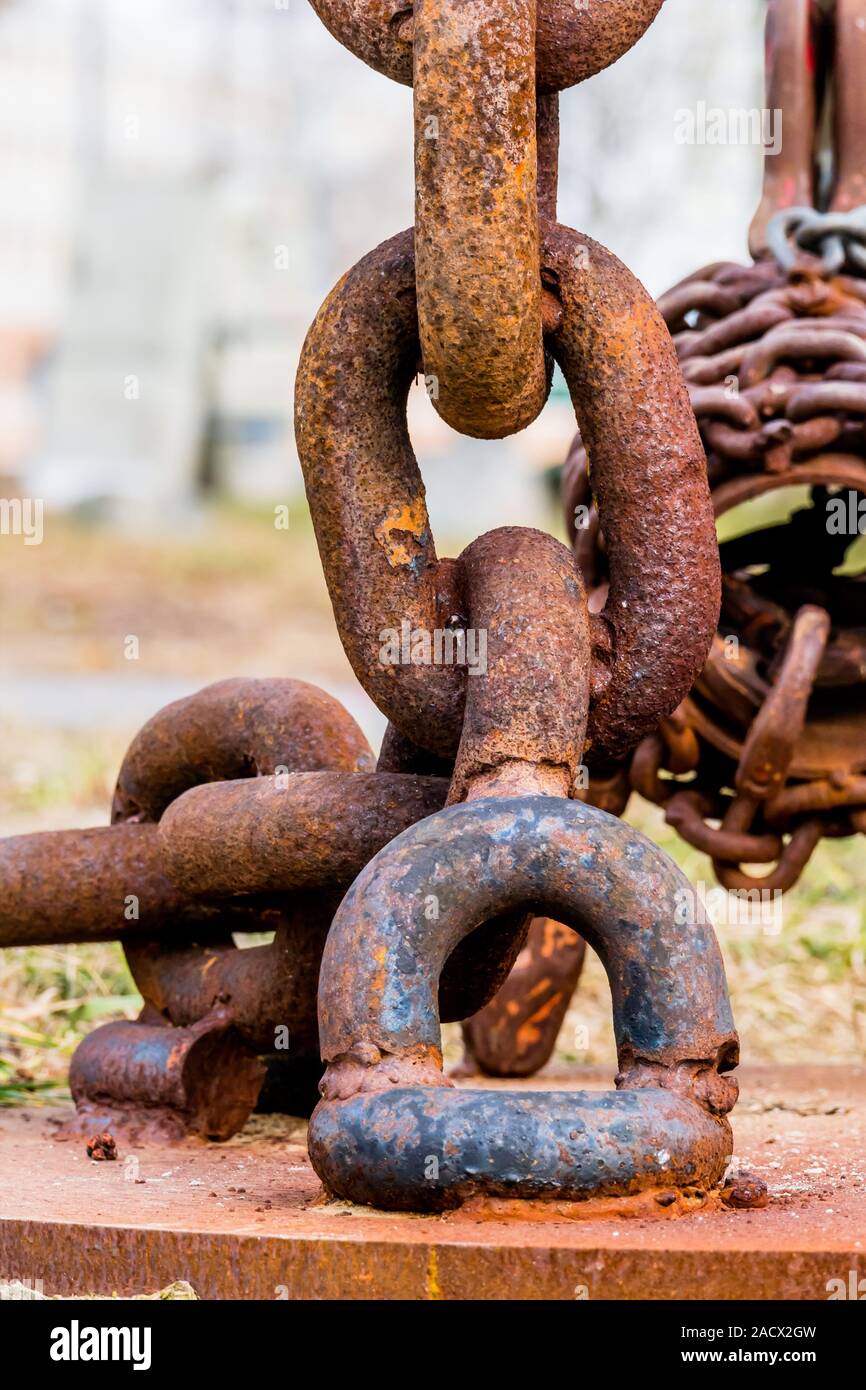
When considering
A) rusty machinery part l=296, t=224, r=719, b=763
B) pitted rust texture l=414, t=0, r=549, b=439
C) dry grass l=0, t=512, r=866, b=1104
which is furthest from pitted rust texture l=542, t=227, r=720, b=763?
dry grass l=0, t=512, r=866, b=1104

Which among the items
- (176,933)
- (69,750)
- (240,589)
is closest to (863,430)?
(176,933)

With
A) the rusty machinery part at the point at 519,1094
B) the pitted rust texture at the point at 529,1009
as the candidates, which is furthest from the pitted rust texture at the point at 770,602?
the rusty machinery part at the point at 519,1094

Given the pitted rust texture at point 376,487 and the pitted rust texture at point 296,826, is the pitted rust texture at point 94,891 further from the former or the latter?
the pitted rust texture at point 376,487

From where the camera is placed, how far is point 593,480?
66.4 inches

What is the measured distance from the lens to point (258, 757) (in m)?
1.98

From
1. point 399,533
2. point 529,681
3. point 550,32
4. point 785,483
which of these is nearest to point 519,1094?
point 529,681

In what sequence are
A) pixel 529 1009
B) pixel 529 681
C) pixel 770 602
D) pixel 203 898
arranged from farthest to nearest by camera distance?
1. pixel 529 1009
2. pixel 770 602
3. pixel 203 898
4. pixel 529 681

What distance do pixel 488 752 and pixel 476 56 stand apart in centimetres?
55

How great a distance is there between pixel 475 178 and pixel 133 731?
4.62 meters

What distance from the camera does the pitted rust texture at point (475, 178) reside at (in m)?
1.48

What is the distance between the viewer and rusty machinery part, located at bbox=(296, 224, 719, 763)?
64.4 inches

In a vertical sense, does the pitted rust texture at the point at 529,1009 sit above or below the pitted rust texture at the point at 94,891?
below

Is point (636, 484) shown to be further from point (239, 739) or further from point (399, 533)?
point (239, 739)

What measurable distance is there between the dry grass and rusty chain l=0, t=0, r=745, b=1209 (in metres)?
0.73
